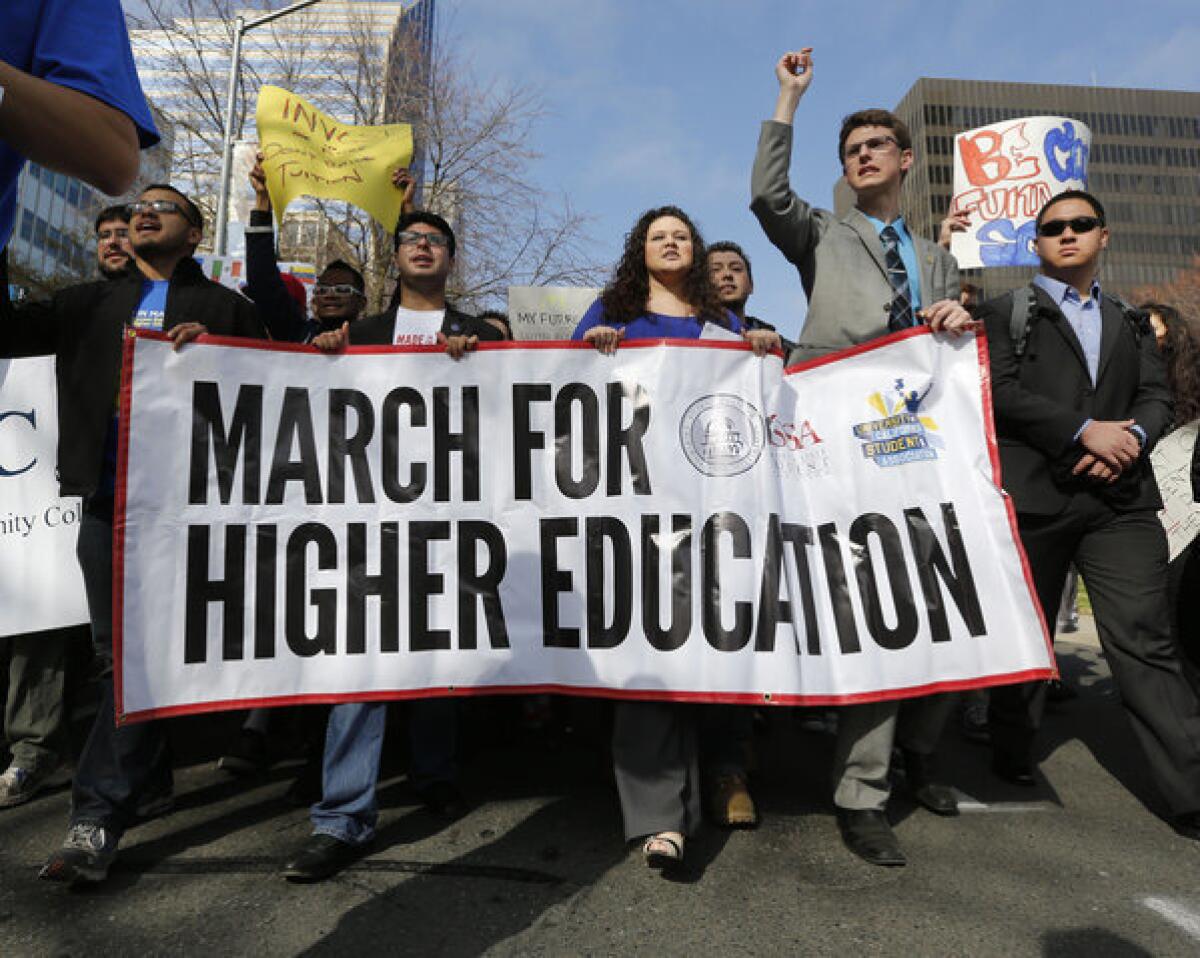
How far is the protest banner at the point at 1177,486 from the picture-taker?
420 centimetres

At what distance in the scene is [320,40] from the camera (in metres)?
15.6

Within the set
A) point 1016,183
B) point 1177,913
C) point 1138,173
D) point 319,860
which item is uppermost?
point 1138,173

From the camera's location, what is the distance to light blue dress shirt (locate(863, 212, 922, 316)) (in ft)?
9.98

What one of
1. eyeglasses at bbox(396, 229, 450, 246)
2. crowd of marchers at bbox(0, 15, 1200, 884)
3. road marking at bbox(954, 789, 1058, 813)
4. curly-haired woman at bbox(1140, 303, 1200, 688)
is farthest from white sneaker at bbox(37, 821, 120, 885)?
curly-haired woman at bbox(1140, 303, 1200, 688)

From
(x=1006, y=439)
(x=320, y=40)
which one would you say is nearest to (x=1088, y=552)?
(x=1006, y=439)

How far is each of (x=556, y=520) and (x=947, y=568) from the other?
128 centimetres

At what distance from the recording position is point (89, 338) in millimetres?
2750

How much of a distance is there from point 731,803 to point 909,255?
6.82 ft

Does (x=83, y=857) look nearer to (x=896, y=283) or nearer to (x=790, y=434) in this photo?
(x=790, y=434)

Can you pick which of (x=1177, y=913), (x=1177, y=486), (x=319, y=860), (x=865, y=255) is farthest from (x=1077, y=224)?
(x=319, y=860)

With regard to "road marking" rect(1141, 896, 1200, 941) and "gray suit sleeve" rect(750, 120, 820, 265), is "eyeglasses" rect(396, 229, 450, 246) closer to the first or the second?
"gray suit sleeve" rect(750, 120, 820, 265)

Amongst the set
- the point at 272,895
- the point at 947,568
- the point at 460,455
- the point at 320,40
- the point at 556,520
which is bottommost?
the point at 272,895

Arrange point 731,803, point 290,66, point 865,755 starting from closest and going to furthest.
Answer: point 865,755, point 731,803, point 290,66

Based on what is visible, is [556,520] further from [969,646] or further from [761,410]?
[969,646]
